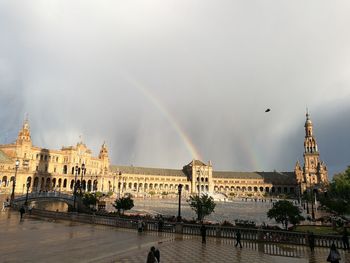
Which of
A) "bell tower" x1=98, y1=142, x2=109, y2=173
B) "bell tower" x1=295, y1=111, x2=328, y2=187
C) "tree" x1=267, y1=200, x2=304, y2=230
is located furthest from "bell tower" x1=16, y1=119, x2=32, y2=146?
"bell tower" x1=295, y1=111, x2=328, y2=187

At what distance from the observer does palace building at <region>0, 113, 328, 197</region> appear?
11742 centimetres

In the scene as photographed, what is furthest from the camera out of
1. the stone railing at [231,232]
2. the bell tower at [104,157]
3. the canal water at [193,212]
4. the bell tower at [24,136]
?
the bell tower at [104,157]

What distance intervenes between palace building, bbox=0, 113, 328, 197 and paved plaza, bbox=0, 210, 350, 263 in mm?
60196

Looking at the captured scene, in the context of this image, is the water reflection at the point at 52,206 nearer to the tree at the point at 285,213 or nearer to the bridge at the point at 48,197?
the bridge at the point at 48,197

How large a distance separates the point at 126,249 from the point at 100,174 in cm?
13232

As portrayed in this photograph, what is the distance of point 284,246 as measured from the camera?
882 inches

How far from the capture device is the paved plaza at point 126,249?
17938mm

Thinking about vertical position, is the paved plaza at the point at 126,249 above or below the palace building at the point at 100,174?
below

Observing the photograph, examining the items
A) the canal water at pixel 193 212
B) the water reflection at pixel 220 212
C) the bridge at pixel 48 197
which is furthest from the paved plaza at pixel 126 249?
the water reflection at pixel 220 212

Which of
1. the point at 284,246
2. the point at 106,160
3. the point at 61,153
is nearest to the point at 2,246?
the point at 284,246

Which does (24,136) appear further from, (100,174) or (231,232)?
(231,232)

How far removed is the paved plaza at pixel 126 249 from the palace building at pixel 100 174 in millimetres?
60196

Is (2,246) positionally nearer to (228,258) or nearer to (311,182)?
(228,258)

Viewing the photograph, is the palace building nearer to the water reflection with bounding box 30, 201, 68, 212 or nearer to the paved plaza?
the water reflection with bounding box 30, 201, 68, 212
